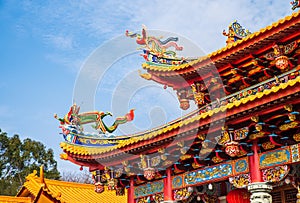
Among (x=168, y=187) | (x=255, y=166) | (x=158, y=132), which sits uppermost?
(x=158, y=132)

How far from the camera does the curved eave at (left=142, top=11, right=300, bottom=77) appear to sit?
899 cm

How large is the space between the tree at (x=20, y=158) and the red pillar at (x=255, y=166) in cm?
3077

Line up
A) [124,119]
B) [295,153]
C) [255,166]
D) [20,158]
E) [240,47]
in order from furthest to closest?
[20,158], [124,119], [240,47], [255,166], [295,153]

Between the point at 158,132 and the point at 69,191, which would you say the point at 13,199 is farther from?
the point at 158,132

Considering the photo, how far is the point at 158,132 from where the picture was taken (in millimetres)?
9125

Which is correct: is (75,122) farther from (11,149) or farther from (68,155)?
(11,149)

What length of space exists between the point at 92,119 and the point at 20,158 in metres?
27.2

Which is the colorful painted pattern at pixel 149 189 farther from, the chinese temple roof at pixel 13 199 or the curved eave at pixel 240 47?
the chinese temple roof at pixel 13 199

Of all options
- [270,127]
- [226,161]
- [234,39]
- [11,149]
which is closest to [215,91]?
[234,39]

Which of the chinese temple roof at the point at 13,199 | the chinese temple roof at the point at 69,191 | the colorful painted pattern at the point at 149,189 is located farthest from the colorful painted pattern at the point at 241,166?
the chinese temple roof at the point at 13,199

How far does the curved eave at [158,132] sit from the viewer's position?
6.93 meters

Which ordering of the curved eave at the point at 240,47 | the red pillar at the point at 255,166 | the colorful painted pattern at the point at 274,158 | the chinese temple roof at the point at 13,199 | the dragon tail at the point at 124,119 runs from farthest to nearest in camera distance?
the chinese temple roof at the point at 13,199
the dragon tail at the point at 124,119
the curved eave at the point at 240,47
the red pillar at the point at 255,166
the colorful painted pattern at the point at 274,158

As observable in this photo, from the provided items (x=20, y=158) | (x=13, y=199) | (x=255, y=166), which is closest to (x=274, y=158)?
(x=255, y=166)

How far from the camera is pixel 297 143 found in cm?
766
